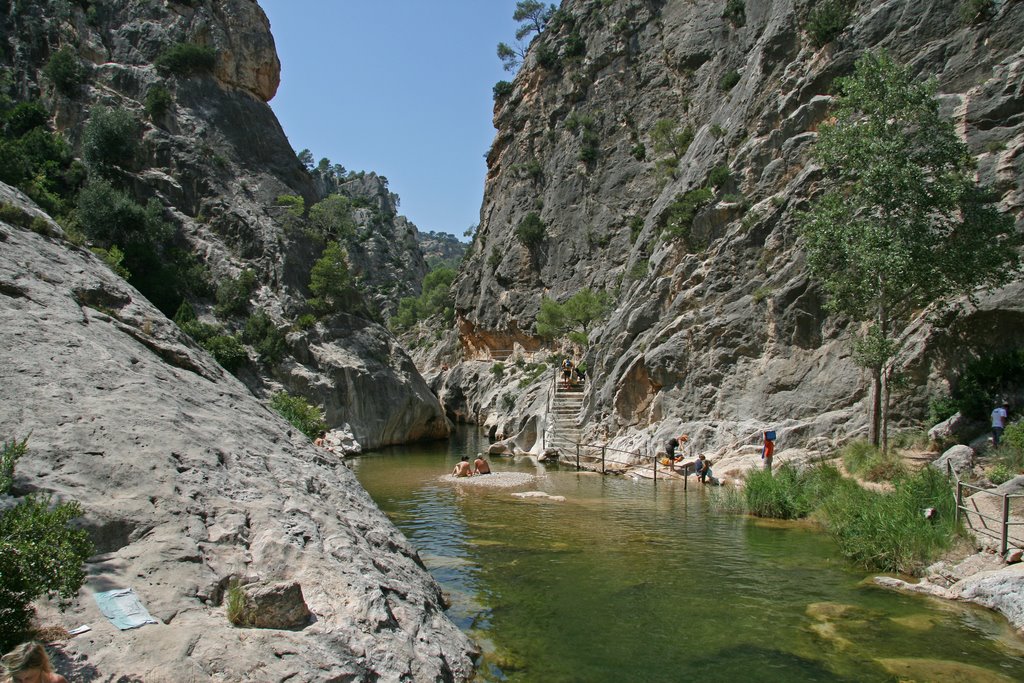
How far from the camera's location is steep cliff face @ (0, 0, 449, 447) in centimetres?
4269

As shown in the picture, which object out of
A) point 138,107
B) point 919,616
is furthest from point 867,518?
point 138,107

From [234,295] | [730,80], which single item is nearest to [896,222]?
[730,80]

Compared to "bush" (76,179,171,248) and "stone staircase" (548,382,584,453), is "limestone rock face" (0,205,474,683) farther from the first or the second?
"bush" (76,179,171,248)

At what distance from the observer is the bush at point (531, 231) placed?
202 ft

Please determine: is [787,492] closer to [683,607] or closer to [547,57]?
[683,607]

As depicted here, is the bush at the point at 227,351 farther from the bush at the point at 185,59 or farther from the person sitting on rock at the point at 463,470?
the bush at the point at 185,59

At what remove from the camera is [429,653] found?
7.26 metres

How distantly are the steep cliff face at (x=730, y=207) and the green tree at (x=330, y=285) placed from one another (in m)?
18.1

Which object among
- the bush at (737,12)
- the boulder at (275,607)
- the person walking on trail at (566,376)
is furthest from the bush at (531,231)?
the boulder at (275,607)

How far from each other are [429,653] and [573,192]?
55.6m

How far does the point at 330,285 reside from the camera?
151ft

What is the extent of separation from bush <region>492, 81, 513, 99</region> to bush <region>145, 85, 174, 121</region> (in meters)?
37.0

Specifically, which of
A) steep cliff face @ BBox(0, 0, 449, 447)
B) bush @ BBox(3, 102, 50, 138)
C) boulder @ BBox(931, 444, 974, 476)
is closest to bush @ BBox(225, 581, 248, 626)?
boulder @ BBox(931, 444, 974, 476)

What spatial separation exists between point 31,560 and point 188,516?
2.37 m
